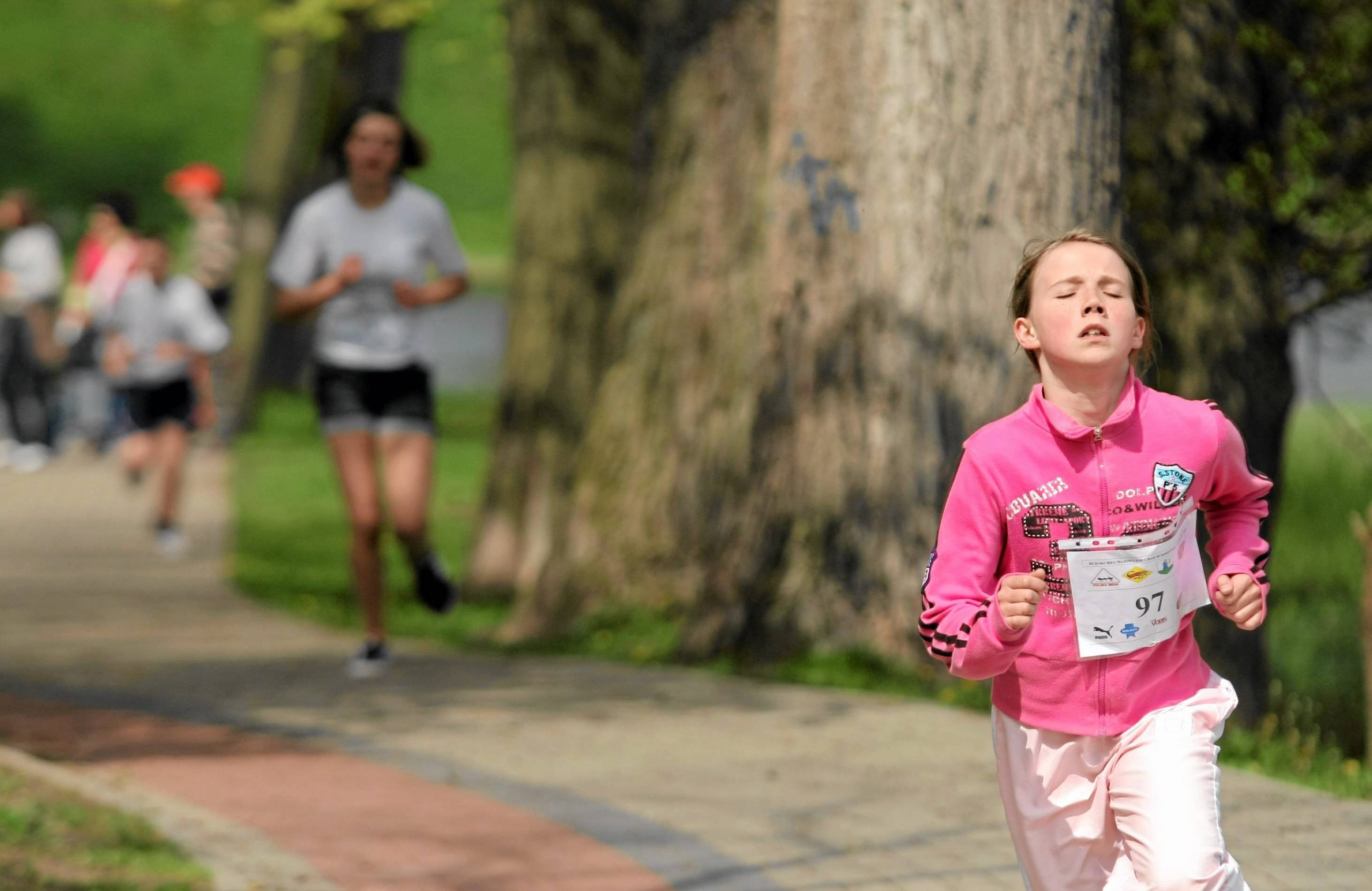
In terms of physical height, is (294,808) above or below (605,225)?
below

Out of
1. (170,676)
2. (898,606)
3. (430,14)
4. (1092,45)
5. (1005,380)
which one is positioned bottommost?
(170,676)

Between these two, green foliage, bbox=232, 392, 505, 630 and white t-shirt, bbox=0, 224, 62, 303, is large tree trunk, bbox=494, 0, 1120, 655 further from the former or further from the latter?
white t-shirt, bbox=0, 224, 62, 303

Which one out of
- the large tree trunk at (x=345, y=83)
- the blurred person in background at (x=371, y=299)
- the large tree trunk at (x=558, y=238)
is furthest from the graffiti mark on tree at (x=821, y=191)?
the large tree trunk at (x=345, y=83)

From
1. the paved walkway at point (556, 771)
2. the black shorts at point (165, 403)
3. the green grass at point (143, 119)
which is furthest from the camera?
the green grass at point (143, 119)

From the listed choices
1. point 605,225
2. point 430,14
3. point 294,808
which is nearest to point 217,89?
point 430,14

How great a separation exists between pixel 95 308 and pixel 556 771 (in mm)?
12235

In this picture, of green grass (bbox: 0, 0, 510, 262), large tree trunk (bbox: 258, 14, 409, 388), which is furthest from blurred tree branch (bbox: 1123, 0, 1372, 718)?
green grass (bbox: 0, 0, 510, 262)

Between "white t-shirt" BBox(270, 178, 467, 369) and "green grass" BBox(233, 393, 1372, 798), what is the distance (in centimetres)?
159

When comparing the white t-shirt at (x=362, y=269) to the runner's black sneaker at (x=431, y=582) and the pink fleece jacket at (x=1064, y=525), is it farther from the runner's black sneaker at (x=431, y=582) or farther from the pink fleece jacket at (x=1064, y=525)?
the pink fleece jacket at (x=1064, y=525)

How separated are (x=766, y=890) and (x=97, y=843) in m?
1.65

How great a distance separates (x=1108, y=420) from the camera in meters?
3.76

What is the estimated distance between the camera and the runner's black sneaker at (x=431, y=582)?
8.70 m

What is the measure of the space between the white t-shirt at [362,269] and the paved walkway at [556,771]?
1280 millimetres

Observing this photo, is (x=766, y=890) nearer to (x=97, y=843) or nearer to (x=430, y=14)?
(x=97, y=843)
